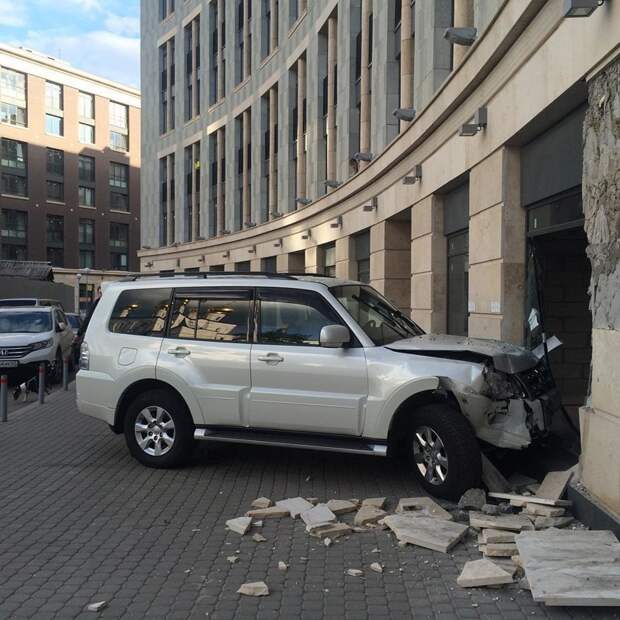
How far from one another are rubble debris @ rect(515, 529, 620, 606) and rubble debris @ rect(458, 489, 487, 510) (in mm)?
793

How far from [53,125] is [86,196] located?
8.56 metres

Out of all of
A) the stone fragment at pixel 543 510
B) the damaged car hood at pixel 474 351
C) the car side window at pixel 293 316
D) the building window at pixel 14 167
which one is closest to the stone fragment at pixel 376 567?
the stone fragment at pixel 543 510

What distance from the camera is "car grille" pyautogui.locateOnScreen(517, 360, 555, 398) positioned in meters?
5.93

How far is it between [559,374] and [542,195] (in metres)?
2.54

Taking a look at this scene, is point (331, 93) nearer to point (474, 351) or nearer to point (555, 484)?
point (474, 351)

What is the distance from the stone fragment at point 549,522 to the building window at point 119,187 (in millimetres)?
79632

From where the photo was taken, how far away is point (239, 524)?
501cm

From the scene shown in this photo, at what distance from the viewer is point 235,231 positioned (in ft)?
102

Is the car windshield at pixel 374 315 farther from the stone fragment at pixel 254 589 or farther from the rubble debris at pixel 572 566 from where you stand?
the stone fragment at pixel 254 589

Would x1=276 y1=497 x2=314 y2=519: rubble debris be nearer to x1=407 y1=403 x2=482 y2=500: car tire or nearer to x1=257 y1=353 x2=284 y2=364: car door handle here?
x1=407 y1=403 x2=482 y2=500: car tire

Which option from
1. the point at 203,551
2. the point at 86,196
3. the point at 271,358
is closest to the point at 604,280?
the point at 271,358

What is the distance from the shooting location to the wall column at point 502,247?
879 centimetres

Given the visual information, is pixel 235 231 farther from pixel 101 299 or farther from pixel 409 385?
pixel 409 385

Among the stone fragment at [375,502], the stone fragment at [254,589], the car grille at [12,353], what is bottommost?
the stone fragment at [254,589]
